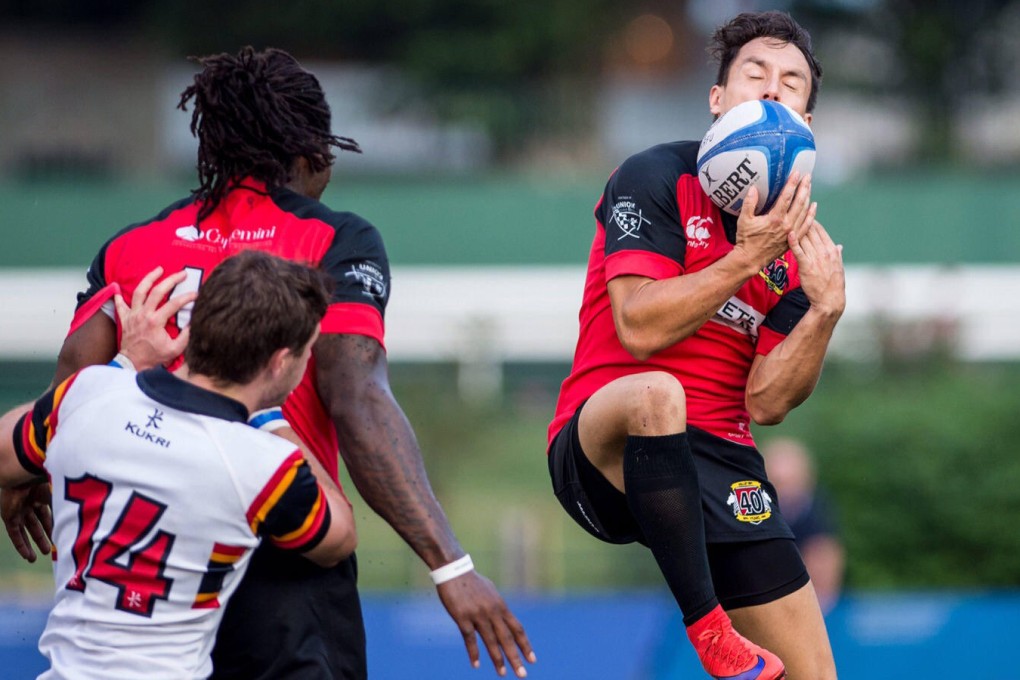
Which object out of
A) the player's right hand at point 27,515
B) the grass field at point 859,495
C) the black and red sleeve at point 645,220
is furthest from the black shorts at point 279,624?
the grass field at point 859,495

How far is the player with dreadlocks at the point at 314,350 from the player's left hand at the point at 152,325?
0.06 metres

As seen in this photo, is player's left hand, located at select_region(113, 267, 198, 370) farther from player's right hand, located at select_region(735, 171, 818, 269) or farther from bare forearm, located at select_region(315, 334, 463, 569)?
player's right hand, located at select_region(735, 171, 818, 269)

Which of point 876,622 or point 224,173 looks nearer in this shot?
point 224,173

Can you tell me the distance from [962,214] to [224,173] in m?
17.0

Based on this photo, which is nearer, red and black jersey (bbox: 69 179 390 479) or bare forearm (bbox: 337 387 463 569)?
bare forearm (bbox: 337 387 463 569)

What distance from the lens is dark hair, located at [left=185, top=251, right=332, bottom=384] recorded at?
139 inches

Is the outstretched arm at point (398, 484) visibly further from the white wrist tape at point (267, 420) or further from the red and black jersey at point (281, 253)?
the white wrist tape at point (267, 420)

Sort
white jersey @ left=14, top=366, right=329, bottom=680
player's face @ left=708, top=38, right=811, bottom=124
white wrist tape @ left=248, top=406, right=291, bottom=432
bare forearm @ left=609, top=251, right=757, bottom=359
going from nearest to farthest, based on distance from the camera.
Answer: white jersey @ left=14, top=366, right=329, bottom=680, white wrist tape @ left=248, top=406, right=291, bottom=432, bare forearm @ left=609, top=251, right=757, bottom=359, player's face @ left=708, top=38, right=811, bottom=124

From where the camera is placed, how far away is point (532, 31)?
2231cm

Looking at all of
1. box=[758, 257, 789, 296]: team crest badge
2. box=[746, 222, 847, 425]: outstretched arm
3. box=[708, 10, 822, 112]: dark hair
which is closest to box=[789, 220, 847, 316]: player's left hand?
box=[746, 222, 847, 425]: outstretched arm

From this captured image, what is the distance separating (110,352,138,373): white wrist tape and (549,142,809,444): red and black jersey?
4.88 feet

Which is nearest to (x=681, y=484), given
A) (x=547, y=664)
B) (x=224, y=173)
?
(x=224, y=173)

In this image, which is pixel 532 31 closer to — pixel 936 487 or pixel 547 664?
pixel 936 487

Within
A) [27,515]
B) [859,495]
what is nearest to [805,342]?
[27,515]
